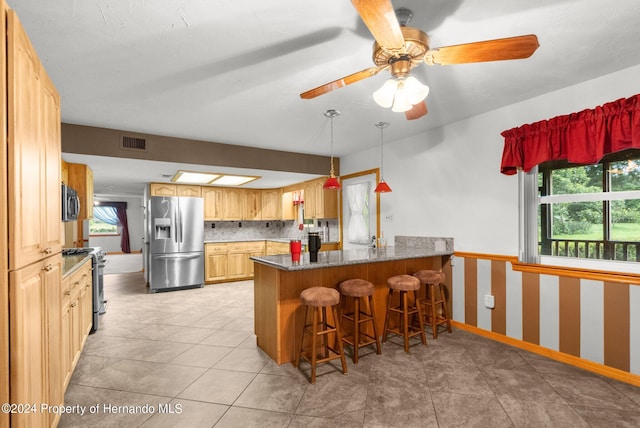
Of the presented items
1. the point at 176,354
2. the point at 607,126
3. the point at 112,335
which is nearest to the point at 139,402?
the point at 176,354

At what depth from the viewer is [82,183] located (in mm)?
4457

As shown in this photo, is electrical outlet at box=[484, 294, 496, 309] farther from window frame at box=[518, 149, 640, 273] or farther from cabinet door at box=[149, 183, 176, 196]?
cabinet door at box=[149, 183, 176, 196]

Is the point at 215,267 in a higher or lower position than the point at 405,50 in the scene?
lower

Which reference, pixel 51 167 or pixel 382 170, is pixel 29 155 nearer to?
pixel 51 167

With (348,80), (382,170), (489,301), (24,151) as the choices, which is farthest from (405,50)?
(382,170)

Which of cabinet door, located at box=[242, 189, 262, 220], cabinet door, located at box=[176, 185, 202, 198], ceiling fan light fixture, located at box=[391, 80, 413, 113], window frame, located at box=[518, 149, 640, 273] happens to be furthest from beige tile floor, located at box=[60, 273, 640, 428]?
cabinet door, located at box=[242, 189, 262, 220]

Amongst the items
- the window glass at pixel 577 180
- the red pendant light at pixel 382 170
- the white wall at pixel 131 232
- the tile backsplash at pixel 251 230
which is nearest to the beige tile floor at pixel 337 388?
the window glass at pixel 577 180

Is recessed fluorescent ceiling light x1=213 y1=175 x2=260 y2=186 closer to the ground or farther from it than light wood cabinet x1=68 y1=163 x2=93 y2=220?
farther from it

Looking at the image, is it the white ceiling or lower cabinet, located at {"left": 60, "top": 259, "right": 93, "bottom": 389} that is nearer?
the white ceiling

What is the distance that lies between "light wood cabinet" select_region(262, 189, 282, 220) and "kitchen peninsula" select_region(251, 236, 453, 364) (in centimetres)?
433

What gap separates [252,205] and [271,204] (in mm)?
441

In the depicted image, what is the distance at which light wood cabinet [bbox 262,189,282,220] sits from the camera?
7430 mm

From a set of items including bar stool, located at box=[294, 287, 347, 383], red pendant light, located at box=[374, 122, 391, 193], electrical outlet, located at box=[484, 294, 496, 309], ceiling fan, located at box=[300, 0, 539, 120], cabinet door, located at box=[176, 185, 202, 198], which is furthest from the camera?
cabinet door, located at box=[176, 185, 202, 198]

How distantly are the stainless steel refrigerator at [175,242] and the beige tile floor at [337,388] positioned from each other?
2.34m
